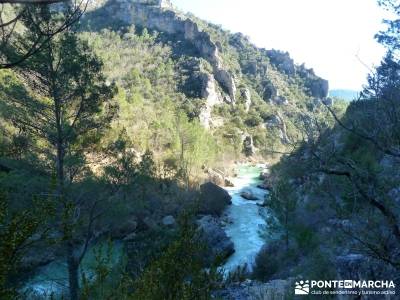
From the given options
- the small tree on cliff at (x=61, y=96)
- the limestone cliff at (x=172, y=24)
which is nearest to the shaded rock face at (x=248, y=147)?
the limestone cliff at (x=172, y=24)

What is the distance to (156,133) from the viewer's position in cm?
4006

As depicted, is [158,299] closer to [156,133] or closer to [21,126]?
[21,126]

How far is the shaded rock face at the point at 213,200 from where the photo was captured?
29.4 m

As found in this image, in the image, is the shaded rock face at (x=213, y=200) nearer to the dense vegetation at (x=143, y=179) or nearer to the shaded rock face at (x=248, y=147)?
the dense vegetation at (x=143, y=179)

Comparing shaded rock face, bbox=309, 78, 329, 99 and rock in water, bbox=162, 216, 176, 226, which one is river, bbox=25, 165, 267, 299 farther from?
shaded rock face, bbox=309, 78, 329, 99

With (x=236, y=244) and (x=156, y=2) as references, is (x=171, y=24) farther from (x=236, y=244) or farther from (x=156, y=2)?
(x=236, y=244)

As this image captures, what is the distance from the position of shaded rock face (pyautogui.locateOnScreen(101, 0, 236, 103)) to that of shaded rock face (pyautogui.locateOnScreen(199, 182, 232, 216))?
48491 millimetres

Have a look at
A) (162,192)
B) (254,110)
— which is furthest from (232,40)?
(162,192)

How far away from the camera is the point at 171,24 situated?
3565 inches

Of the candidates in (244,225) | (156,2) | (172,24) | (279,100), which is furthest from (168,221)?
(156,2)

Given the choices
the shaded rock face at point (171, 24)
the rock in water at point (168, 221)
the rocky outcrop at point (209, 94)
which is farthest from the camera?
the shaded rock face at point (171, 24)

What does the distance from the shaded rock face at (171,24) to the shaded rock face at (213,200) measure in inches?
1909

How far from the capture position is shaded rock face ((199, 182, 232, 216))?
96.6 ft

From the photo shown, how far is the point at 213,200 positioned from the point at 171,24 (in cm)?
7066
